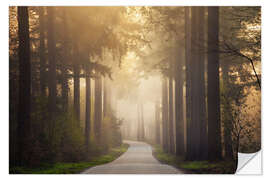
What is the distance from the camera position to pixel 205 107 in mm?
12648

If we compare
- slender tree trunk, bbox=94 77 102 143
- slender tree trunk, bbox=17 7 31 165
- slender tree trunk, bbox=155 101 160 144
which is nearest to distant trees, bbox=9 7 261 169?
slender tree trunk, bbox=17 7 31 165

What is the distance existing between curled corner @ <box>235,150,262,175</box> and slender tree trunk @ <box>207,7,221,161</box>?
2.55 feet

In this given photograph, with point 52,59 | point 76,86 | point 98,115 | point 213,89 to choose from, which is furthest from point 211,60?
point 98,115

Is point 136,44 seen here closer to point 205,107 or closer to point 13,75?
point 205,107

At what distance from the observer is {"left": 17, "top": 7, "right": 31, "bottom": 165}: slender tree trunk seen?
34.3 ft

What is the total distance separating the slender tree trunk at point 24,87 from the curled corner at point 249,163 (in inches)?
217

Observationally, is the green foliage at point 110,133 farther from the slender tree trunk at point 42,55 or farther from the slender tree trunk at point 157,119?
the slender tree trunk at point 157,119

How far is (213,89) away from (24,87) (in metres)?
5.31

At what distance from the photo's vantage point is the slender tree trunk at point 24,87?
34.3 ft

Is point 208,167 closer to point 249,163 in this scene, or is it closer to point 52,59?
point 249,163

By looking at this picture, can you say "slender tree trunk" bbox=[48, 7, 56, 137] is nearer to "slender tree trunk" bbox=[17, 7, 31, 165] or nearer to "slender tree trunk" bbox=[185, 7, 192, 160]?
"slender tree trunk" bbox=[17, 7, 31, 165]

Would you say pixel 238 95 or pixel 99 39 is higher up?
pixel 99 39
